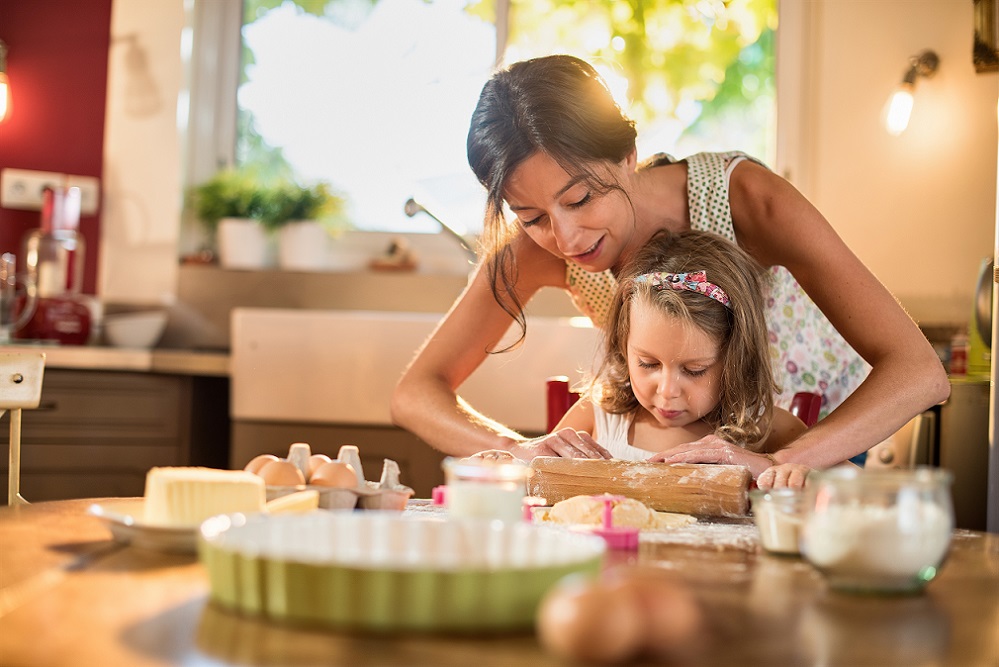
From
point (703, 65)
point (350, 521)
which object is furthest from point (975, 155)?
point (350, 521)

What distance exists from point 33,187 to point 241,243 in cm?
66

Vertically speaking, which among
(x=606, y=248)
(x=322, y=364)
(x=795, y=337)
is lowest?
(x=322, y=364)

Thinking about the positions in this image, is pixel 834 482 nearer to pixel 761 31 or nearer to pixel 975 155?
pixel 975 155

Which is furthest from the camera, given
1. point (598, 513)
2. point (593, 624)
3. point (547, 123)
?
point (547, 123)

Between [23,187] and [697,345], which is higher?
[23,187]

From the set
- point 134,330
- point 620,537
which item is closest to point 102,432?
point 134,330

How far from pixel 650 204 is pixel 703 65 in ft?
6.43

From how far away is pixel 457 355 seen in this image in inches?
76.8

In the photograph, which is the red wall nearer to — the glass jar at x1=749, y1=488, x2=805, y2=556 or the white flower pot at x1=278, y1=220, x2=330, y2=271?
the white flower pot at x1=278, y1=220, x2=330, y2=271

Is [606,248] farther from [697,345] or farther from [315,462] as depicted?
[315,462]

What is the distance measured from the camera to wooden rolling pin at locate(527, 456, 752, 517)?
4.22 ft

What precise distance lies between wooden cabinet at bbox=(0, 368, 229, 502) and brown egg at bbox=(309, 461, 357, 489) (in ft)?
6.56

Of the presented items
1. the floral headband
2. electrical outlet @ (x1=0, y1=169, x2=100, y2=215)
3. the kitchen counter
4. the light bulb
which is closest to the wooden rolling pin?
the floral headband

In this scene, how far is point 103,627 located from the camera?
66 cm
